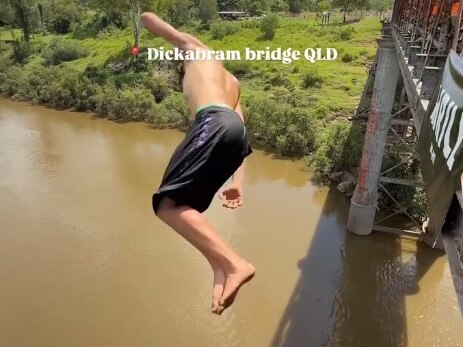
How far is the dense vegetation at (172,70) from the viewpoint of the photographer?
14.4m

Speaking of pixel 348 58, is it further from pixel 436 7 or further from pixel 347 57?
pixel 436 7

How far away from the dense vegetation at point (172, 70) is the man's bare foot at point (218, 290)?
28.7 ft

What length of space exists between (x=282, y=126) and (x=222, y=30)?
1471cm

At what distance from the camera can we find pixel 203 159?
2078 mm

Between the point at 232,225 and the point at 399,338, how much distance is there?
4.33m

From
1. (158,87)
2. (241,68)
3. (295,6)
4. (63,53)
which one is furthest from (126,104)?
(295,6)

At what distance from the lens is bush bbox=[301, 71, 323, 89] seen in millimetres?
19172

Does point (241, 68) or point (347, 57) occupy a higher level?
point (347, 57)

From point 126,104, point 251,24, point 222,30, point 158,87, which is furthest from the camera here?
point 251,24

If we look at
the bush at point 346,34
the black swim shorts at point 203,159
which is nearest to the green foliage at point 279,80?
the bush at point 346,34

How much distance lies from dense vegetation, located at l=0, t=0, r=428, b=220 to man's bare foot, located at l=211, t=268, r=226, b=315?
28.7ft

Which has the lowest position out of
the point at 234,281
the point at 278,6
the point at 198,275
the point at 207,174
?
the point at 198,275

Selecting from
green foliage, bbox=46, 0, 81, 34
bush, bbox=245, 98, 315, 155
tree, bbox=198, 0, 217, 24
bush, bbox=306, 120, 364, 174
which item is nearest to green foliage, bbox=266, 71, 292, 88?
bush, bbox=245, 98, 315, 155

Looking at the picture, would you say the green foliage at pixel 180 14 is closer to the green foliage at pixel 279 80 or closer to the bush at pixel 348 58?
the green foliage at pixel 279 80
